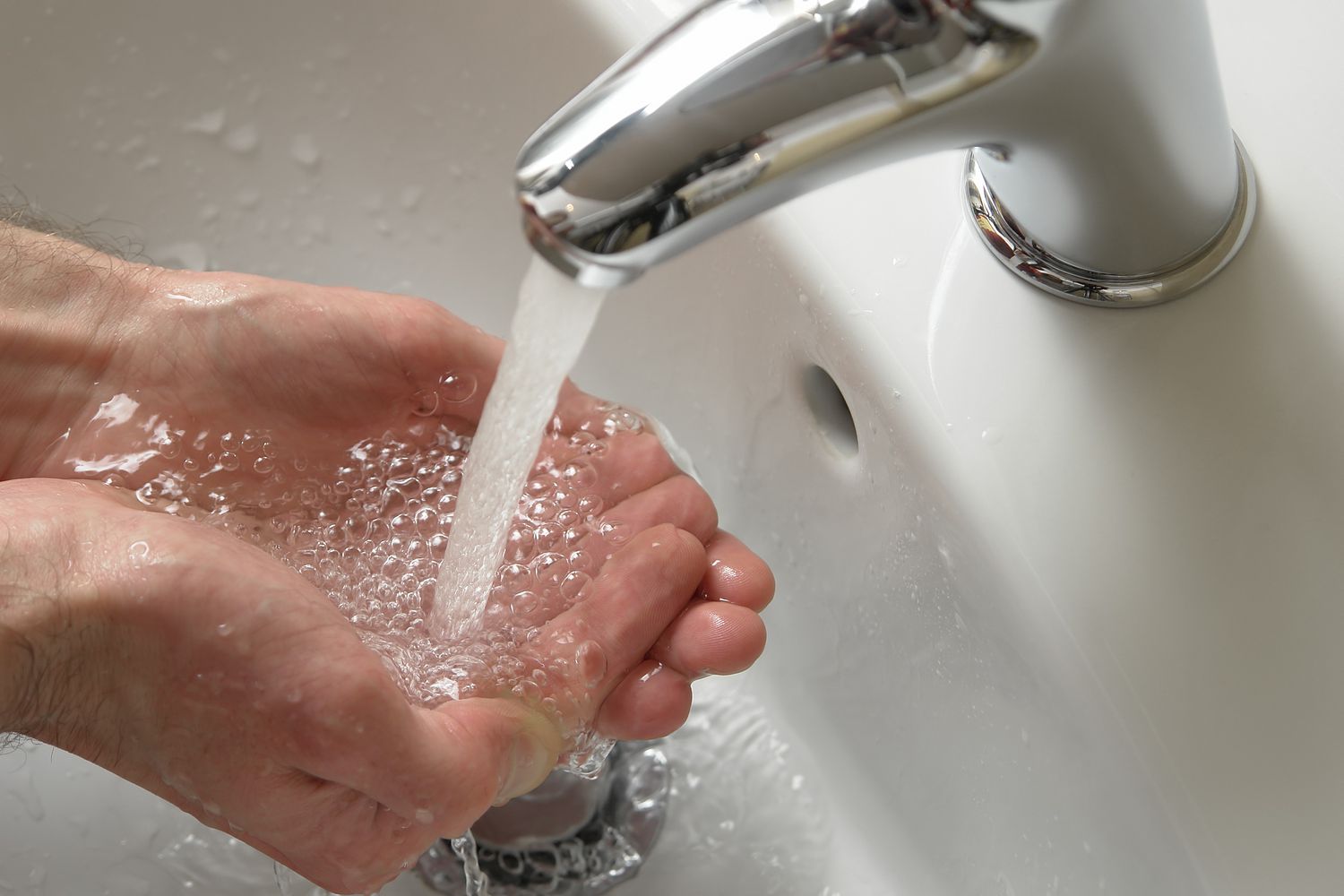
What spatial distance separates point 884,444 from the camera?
482 millimetres

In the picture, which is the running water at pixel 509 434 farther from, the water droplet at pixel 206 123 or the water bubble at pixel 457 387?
the water droplet at pixel 206 123

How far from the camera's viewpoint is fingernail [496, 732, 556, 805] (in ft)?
1.61

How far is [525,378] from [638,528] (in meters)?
0.19

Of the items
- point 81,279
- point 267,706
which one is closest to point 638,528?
point 267,706

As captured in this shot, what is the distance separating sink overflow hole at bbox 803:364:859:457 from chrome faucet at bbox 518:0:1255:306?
180mm

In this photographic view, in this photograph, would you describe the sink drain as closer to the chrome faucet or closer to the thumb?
the thumb

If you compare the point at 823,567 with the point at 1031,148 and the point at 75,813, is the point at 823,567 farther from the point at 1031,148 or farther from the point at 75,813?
the point at 75,813

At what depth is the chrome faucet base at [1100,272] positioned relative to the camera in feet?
1.32

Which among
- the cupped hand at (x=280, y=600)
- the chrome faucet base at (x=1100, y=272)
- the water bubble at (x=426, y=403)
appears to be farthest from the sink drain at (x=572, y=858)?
the chrome faucet base at (x=1100, y=272)

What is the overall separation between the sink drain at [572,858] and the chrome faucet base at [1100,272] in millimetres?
367

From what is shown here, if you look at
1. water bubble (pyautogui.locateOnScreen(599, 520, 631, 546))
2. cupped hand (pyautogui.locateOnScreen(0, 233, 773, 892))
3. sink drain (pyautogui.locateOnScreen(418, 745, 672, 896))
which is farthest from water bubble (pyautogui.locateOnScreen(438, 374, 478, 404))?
sink drain (pyautogui.locateOnScreen(418, 745, 672, 896))

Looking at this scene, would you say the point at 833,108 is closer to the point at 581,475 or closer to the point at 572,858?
the point at 581,475

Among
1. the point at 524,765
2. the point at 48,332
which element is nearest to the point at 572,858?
the point at 524,765

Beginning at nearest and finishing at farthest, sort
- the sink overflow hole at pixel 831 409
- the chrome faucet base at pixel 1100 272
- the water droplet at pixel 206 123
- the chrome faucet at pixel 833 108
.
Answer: the chrome faucet at pixel 833 108
the chrome faucet base at pixel 1100 272
the sink overflow hole at pixel 831 409
the water droplet at pixel 206 123
